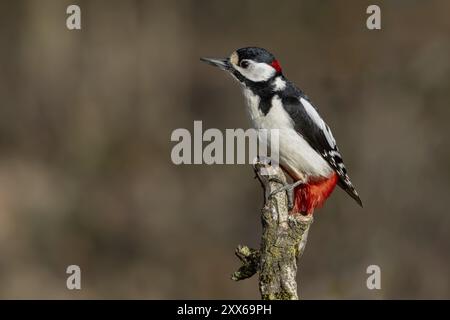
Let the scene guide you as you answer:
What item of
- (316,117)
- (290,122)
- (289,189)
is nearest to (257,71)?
(290,122)

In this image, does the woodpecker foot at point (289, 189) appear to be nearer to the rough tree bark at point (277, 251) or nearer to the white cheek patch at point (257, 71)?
the rough tree bark at point (277, 251)

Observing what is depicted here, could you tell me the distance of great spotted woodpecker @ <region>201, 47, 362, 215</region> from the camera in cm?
424

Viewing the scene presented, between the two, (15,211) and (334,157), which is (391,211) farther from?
(15,211)

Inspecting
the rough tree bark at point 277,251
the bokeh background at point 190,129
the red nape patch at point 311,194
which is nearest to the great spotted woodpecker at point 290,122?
the red nape patch at point 311,194

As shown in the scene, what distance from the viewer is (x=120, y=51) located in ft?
26.9

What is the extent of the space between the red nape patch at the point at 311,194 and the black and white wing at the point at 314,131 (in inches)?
2.8

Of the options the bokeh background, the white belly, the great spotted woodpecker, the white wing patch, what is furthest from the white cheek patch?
the bokeh background

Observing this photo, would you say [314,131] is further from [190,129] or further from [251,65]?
[190,129]

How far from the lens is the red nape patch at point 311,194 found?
4205mm

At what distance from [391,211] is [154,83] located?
9.22ft

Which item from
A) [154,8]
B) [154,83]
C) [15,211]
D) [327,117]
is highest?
[154,8]

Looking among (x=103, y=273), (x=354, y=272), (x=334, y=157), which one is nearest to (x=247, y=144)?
(x=334, y=157)

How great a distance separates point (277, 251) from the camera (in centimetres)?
380

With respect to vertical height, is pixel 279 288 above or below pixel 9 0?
below
